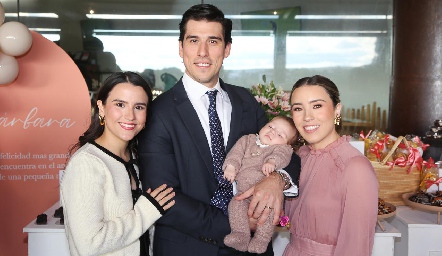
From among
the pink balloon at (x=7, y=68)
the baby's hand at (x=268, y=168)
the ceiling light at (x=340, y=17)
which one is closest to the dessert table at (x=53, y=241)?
the baby's hand at (x=268, y=168)

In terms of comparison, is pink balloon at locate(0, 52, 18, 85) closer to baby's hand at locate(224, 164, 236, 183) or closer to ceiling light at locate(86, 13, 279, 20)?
baby's hand at locate(224, 164, 236, 183)

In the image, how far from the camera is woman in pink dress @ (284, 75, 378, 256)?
191 cm

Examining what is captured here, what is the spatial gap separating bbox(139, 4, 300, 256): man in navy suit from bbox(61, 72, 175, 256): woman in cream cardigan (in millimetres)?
70

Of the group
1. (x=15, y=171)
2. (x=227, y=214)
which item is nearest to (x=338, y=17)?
(x=15, y=171)

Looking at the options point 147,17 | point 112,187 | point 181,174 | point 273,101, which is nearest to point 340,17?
point 147,17

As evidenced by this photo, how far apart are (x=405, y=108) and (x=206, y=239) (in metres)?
4.68

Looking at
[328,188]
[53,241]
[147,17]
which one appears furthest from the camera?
[147,17]

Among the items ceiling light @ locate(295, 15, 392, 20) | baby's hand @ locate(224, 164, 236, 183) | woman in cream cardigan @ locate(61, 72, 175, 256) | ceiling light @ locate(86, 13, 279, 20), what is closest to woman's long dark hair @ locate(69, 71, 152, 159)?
woman in cream cardigan @ locate(61, 72, 175, 256)

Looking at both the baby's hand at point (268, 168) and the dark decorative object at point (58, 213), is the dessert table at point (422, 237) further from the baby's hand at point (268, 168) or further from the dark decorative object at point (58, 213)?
the dark decorative object at point (58, 213)

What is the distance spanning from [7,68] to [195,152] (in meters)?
2.17

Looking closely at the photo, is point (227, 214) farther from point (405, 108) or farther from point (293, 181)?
point (405, 108)

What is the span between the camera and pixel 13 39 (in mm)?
3539

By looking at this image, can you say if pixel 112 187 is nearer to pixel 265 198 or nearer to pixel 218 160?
pixel 218 160

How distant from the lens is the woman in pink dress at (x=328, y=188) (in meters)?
1.91
